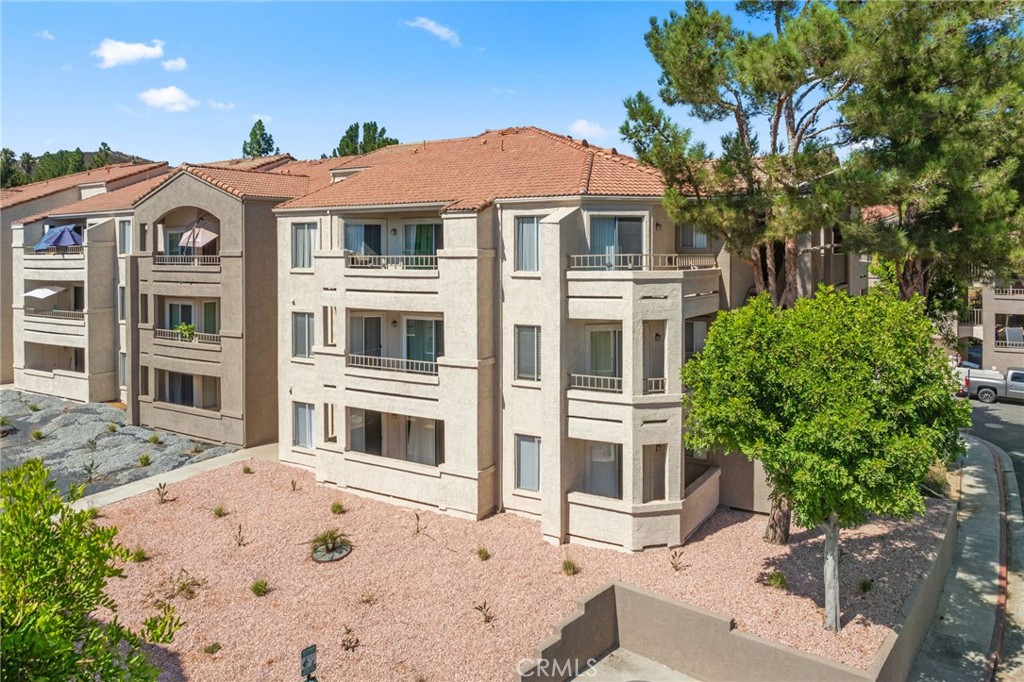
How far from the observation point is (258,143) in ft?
265

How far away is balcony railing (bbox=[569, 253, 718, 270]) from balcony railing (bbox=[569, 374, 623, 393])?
3504mm

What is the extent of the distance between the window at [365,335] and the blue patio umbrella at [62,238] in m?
22.1

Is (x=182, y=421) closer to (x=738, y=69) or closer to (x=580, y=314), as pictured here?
(x=580, y=314)

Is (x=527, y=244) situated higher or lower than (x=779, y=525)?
higher

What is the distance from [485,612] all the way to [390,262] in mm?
14204

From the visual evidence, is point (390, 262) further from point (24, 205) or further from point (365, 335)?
point (24, 205)

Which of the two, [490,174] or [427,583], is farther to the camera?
[490,174]

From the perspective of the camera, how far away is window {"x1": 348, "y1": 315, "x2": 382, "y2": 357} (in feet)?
88.1

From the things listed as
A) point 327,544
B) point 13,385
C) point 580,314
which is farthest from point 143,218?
point 580,314

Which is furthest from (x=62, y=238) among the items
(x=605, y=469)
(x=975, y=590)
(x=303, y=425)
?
(x=975, y=590)

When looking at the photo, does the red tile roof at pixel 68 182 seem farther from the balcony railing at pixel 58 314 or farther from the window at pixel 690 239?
the window at pixel 690 239

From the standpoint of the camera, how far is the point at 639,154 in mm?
21750

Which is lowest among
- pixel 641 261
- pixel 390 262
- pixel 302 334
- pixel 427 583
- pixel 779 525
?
pixel 427 583

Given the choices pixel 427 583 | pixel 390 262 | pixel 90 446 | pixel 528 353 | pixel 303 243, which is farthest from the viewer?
pixel 90 446
